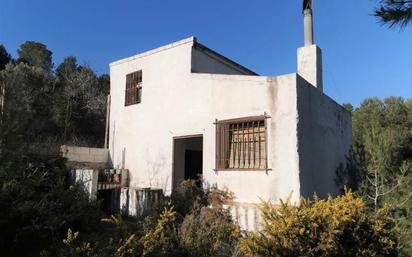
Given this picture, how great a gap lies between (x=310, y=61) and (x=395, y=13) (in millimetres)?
5283

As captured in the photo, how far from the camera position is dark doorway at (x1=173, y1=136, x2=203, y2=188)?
12.2 m

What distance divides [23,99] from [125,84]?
724cm

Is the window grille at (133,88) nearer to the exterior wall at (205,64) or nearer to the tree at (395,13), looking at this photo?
the exterior wall at (205,64)

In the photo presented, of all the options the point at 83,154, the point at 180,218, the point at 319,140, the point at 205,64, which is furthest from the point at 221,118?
the point at 83,154

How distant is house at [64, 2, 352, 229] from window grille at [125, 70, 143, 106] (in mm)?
38

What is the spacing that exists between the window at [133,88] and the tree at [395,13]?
8.71 m

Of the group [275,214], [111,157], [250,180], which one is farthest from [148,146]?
[275,214]

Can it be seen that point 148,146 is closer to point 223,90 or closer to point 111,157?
point 111,157

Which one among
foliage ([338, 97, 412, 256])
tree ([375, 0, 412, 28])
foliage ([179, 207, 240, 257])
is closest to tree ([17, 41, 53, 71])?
foliage ([338, 97, 412, 256])

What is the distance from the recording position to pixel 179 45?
12414 millimetres

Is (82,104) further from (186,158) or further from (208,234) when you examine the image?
(208,234)

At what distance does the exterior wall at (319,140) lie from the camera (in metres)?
9.66

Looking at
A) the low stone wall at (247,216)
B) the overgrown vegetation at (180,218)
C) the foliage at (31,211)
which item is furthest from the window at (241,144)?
the foliage at (31,211)

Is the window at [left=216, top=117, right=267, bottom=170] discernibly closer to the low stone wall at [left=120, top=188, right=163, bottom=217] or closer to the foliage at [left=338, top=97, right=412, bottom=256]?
the low stone wall at [left=120, top=188, right=163, bottom=217]
